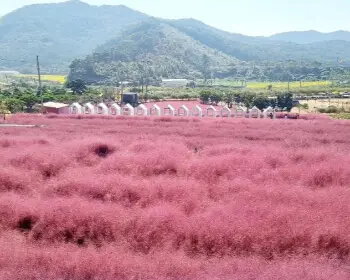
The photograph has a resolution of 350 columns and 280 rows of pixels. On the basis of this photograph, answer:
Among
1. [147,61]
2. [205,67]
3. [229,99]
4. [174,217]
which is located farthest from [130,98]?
[205,67]

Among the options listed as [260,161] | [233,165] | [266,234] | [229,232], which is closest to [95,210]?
[229,232]

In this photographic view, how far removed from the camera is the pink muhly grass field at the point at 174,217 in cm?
607

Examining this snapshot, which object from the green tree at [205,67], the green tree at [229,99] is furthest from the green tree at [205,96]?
the green tree at [205,67]

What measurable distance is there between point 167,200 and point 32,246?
2974mm

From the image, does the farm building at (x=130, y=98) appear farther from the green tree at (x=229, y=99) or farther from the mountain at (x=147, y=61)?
the mountain at (x=147, y=61)

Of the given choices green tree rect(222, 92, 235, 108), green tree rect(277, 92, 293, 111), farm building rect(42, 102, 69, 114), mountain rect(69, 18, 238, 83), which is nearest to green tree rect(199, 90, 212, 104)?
green tree rect(222, 92, 235, 108)

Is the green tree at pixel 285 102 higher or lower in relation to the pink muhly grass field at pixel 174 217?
higher

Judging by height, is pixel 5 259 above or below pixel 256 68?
below

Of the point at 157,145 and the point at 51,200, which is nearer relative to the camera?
the point at 51,200

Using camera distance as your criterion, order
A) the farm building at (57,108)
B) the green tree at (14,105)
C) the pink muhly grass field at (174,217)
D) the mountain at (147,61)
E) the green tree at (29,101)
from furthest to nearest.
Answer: the mountain at (147,61) → the green tree at (29,101) → the green tree at (14,105) → the farm building at (57,108) → the pink muhly grass field at (174,217)

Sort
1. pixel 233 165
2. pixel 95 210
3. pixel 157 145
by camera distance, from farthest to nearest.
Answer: pixel 157 145, pixel 233 165, pixel 95 210

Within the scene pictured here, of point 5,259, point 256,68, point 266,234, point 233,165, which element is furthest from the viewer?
point 256,68

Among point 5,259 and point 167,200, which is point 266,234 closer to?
point 167,200

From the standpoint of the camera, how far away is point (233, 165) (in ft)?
36.8
